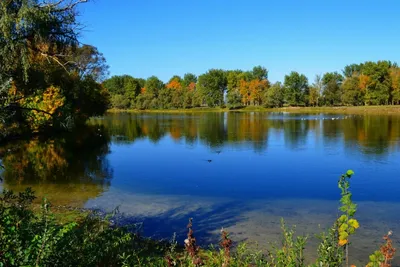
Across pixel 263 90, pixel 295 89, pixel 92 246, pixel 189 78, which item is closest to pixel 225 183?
pixel 92 246

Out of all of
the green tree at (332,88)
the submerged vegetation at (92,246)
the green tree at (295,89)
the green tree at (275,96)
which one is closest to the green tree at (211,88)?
the green tree at (275,96)

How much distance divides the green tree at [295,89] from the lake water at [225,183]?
243 ft

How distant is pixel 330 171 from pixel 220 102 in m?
99.6

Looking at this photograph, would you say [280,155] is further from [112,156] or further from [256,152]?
[112,156]

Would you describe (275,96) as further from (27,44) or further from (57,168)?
(27,44)

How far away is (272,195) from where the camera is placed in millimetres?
12398

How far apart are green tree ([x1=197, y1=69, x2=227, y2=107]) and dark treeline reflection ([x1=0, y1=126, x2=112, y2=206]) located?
87874mm

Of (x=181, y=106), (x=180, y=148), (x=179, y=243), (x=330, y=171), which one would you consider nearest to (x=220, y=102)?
(x=181, y=106)

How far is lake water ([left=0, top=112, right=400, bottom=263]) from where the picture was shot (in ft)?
30.5

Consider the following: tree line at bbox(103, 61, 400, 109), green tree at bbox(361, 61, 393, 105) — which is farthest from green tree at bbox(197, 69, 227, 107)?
green tree at bbox(361, 61, 393, 105)

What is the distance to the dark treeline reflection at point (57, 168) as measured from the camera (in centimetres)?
→ 1340

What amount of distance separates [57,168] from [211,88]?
99177 millimetres

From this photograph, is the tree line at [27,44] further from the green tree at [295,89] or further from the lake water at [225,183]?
the green tree at [295,89]

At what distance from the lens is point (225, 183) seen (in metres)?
14.5
